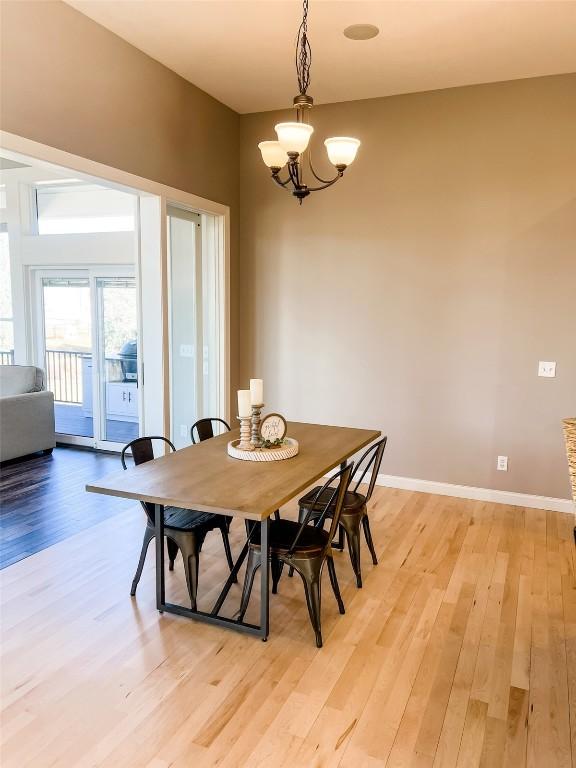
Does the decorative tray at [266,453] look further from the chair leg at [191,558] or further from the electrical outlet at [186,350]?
the electrical outlet at [186,350]

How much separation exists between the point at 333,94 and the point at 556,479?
3442 millimetres

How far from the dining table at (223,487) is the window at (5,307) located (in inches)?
184

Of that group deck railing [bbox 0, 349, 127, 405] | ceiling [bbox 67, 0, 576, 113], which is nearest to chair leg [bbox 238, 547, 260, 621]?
ceiling [bbox 67, 0, 576, 113]

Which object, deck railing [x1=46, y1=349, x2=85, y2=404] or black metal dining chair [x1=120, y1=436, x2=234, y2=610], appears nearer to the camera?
black metal dining chair [x1=120, y1=436, x2=234, y2=610]

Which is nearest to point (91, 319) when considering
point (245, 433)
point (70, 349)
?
point (70, 349)

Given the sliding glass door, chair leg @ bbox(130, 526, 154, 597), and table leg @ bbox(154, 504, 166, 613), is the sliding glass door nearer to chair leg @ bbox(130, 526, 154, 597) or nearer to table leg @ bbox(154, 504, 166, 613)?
chair leg @ bbox(130, 526, 154, 597)

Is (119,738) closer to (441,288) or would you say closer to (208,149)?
(441,288)

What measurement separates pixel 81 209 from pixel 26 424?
232 cm

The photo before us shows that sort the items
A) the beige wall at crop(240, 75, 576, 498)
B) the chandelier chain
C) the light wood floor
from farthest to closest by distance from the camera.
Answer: the beige wall at crop(240, 75, 576, 498) → the chandelier chain → the light wood floor

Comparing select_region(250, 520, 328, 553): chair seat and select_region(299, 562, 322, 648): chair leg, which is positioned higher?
select_region(250, 520, 328, 553): chair seat

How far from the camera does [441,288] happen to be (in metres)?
4.54

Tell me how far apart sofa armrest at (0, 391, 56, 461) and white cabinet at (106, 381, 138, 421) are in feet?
1.87

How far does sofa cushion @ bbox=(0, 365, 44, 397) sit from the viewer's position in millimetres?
5735

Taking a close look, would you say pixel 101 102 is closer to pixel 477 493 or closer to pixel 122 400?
pixel 122 400
